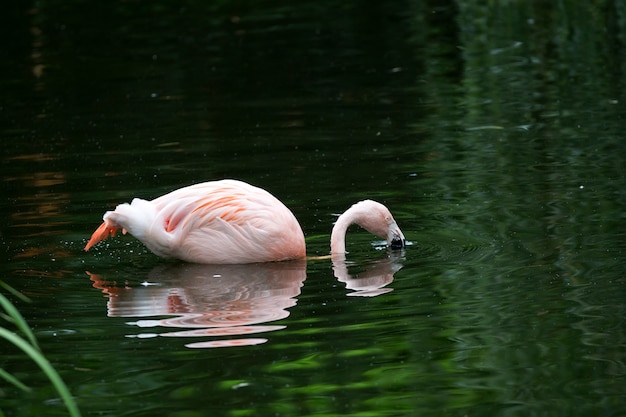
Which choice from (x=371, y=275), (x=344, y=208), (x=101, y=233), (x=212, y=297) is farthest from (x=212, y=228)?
(x=344, y=208)

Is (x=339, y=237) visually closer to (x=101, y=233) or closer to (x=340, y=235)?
(x=340, y=235)

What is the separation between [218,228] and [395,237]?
0.99m

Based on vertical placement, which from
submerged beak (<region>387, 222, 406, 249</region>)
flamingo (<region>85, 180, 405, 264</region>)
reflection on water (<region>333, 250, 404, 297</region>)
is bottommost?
reflection on water (<region>333, 250, 404, 297</region>)

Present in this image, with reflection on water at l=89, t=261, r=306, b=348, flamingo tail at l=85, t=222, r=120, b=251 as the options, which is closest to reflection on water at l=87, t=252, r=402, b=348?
reflection on water at l=89, t=261, r=306, b=348

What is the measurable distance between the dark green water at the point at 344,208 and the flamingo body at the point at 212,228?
0.34 feet

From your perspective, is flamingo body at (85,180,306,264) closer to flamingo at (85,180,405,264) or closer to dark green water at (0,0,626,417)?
flamingo at (85,180,405,264)

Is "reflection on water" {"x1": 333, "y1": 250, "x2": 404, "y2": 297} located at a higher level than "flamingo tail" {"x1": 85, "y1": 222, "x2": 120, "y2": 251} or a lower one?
lower

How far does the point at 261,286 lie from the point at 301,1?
1258 centimetres

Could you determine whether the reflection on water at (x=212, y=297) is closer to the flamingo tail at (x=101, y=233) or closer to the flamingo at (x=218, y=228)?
the flamingo at (x=218, y=228)

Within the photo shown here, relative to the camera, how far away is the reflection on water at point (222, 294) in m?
5.70

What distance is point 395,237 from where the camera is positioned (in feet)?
22.9

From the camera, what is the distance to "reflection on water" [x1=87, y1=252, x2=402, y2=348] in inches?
224

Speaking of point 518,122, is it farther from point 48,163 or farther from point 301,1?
point 301,1

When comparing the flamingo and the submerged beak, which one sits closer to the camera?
the flamingo
